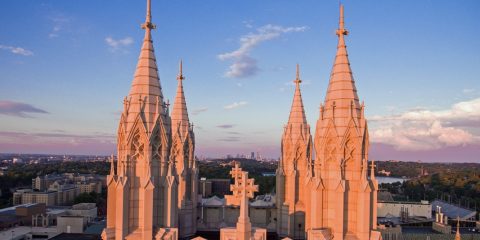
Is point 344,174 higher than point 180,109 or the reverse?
the reverse

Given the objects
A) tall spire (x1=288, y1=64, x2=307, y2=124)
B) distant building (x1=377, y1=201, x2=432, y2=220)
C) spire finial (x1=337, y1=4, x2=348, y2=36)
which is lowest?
distant building (x1=377, y1=201, x2=432, y2=220)

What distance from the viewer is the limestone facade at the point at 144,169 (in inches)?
578

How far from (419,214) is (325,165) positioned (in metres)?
81.6

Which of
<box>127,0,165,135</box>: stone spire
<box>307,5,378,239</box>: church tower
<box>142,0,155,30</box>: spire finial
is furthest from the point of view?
<box>142,0,155,30</box>: spire finial

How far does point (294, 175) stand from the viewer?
945 inches

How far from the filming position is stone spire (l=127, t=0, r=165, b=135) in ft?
49.6

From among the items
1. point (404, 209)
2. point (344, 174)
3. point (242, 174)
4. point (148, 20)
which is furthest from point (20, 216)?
point (344, 174)

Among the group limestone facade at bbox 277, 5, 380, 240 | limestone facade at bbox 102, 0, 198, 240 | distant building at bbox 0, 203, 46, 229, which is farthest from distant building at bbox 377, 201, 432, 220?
limestone facade at bbox 102, 0, 198, 240

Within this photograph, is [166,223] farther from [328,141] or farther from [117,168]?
[328,141]

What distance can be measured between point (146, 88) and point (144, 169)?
3.24m

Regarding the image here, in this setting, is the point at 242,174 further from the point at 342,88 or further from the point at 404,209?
the point at 404,209

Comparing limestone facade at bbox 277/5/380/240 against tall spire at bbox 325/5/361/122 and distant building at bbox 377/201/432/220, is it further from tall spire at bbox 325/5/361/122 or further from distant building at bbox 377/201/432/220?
distant building at bbox 377/201/432/220

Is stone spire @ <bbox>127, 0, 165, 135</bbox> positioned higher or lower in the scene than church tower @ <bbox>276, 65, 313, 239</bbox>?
higher

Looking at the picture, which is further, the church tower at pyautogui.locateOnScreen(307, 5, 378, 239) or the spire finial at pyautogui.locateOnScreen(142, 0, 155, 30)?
the spire finial at pyautogui.locateOnScreen(142, 0, 155, 30)
